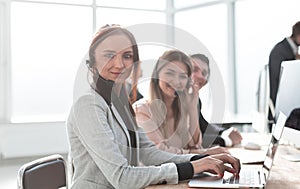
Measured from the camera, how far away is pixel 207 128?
2344mm

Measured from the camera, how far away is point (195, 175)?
4.29ft

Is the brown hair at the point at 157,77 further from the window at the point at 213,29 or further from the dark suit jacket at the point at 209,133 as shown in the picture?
the window at the point at 213,29

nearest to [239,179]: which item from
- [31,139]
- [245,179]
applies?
[245,179]

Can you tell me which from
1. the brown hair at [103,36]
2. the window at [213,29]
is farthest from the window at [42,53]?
the brown hair at [103,36]

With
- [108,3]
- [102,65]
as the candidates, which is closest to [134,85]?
[102,65]

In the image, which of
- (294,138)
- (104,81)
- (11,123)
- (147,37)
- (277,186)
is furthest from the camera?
(11,123)

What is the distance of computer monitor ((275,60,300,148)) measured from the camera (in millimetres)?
1649

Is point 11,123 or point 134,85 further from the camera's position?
point 11,123

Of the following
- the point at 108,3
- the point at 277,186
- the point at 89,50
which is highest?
the point at 108,3

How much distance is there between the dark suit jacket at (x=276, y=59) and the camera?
7.64 feet

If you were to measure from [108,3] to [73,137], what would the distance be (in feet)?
11.3

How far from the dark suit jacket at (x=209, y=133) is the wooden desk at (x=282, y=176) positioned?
44 cm

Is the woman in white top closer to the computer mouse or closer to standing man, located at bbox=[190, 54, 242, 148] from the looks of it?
standing man, located at bbox=[190, 54, 242, 148]

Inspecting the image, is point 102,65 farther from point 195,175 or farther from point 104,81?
point 195,175
